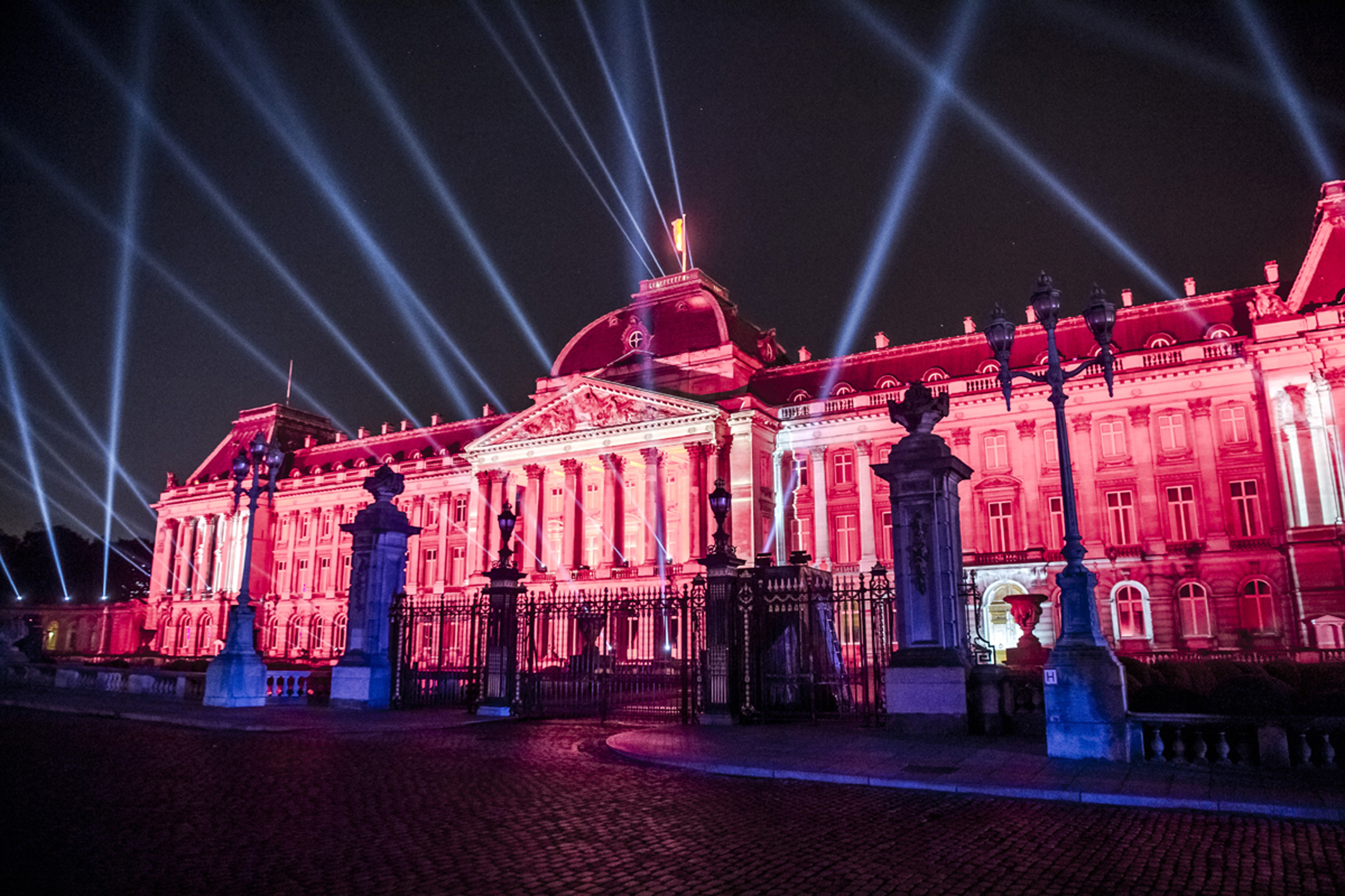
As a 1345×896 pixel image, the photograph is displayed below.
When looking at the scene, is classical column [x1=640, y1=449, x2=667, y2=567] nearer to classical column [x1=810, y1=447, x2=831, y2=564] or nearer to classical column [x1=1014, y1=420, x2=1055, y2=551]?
classical column [x1=810, y1=447, x2=831, y2=564]

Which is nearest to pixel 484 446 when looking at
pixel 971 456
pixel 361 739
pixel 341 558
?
pixel 341 558

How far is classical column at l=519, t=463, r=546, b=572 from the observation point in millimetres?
57375

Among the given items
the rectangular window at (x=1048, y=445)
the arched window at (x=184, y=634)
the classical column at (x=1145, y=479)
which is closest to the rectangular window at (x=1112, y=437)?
the classical column at (x=1145, y=479)

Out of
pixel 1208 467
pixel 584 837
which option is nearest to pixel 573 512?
pixel 1208 467

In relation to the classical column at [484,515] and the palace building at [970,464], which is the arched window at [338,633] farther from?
the classical column at [484,515]

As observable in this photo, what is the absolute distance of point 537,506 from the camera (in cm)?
5769

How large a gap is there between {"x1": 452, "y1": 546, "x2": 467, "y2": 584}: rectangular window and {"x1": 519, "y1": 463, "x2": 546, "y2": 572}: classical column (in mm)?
11680

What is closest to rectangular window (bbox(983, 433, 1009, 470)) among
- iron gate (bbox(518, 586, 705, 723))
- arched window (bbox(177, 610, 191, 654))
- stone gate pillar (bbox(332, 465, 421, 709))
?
iron gate (bbox(518, 586, 705, 723))

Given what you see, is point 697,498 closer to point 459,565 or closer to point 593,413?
point 593,413

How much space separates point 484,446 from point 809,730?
156 feet

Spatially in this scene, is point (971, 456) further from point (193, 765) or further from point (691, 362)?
point (193, 765)

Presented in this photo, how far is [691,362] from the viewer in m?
58.1

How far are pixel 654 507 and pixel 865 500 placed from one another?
42.3ft

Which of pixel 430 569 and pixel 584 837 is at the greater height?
pixel 430 569
